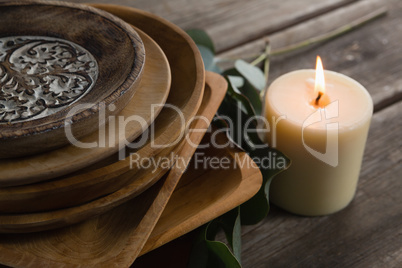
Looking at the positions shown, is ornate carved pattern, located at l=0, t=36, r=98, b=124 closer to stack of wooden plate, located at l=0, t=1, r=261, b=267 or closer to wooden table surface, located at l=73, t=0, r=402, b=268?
stack of wooden plate, located at l=0, t=1, r=261, b=267

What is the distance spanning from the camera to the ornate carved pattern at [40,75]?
0.48m

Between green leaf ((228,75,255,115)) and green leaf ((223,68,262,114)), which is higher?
green leaf ((228,75,255,115))

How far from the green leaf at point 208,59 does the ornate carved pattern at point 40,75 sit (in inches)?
9.2

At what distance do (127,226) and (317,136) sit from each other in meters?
0.22

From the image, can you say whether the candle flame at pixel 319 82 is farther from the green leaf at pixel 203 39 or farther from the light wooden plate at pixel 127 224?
→ the green leaf at pixel 203 39

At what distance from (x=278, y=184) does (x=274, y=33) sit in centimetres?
37

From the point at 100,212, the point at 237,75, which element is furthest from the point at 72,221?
the point at 237,75

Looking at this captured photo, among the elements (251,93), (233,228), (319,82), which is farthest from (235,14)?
(233,228)

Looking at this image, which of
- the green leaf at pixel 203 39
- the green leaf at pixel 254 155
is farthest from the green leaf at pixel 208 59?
the green leaf at pixel 254 155

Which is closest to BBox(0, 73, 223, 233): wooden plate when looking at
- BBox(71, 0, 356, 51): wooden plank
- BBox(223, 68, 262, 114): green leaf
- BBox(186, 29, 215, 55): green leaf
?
BBox(223, 68, 262, 114): green leaf

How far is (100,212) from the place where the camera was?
455 millimetres

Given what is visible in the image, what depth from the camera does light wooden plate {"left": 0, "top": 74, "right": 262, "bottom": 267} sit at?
42 cm

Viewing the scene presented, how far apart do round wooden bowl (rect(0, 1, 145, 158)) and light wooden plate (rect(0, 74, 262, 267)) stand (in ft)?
0.26

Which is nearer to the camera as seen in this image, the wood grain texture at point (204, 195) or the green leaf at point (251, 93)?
the wood grain texture at point (204, 195)
